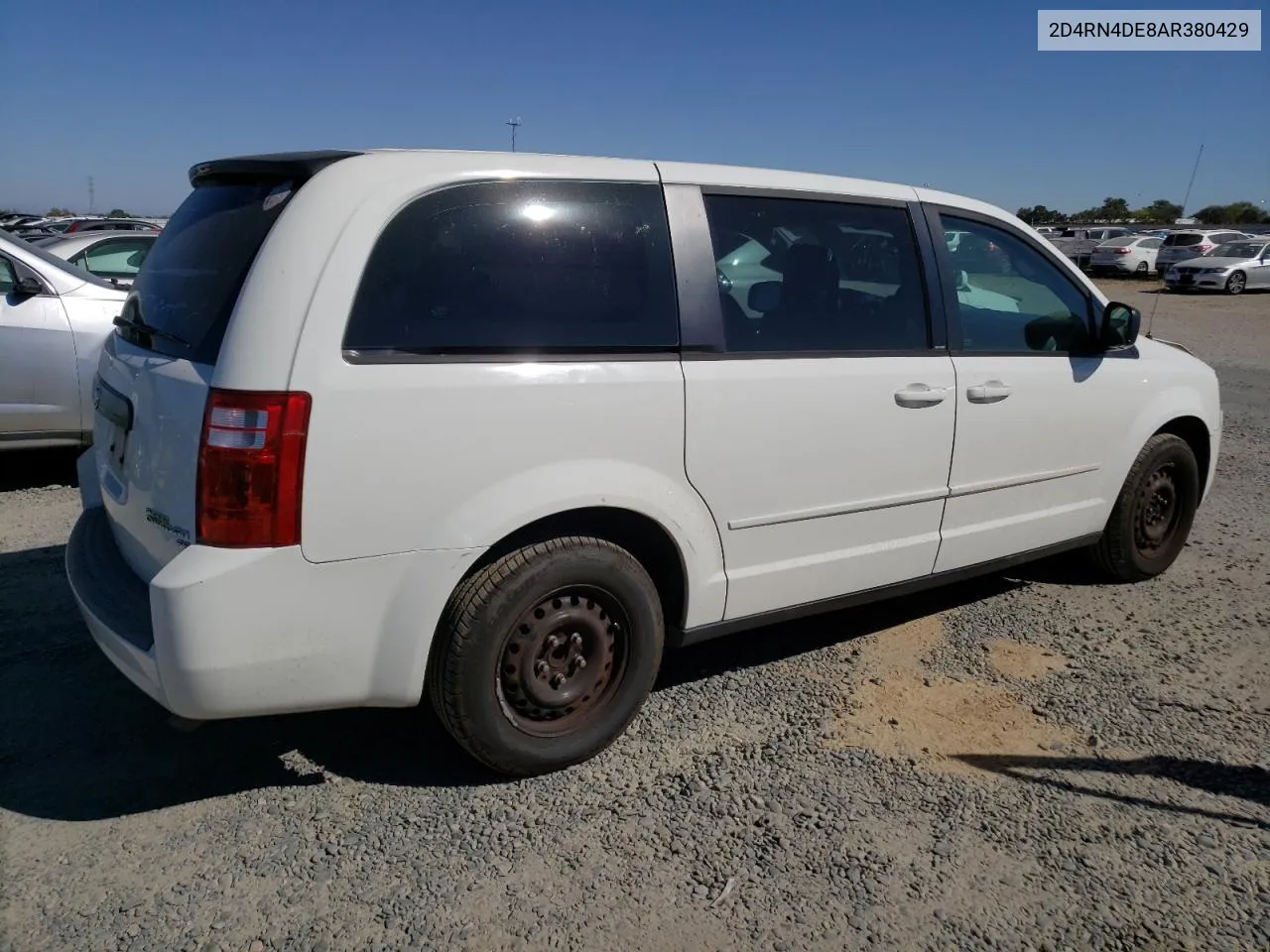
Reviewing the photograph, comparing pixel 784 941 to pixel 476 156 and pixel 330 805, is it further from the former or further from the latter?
pixel 476 156

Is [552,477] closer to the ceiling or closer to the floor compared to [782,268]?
closer to the floor

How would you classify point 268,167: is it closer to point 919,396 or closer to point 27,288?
point 919,396

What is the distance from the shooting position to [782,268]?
3.60 m

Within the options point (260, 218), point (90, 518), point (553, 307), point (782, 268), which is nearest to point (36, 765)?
point (90, 518)

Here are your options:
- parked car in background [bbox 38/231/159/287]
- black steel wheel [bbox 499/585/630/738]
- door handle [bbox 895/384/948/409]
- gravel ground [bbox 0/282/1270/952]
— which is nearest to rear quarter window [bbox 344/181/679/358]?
black steel wheel [bbox 499/585/630/738]

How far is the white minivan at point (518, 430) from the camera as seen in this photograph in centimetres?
255

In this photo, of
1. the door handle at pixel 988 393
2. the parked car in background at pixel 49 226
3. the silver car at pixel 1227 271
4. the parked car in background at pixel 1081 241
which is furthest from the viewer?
the parked car in background at pixel 1081 241

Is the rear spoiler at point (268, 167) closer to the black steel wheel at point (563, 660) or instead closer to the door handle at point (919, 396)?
the black steel wheel at point (563, 660)

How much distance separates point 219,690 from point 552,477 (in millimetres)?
1036

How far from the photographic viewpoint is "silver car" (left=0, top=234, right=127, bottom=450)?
19.2 ft

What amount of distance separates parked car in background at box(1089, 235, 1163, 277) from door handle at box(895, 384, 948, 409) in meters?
32.7

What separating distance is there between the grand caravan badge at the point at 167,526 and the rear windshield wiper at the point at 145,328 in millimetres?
467

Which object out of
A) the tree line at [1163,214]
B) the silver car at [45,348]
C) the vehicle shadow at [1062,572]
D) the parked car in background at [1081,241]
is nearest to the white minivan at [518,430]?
the vehicle shadow at [1062,572]

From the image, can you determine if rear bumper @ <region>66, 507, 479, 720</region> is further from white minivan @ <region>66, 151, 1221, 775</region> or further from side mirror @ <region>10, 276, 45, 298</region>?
side mirror @ <region>10, 276, 45, 298</region>
